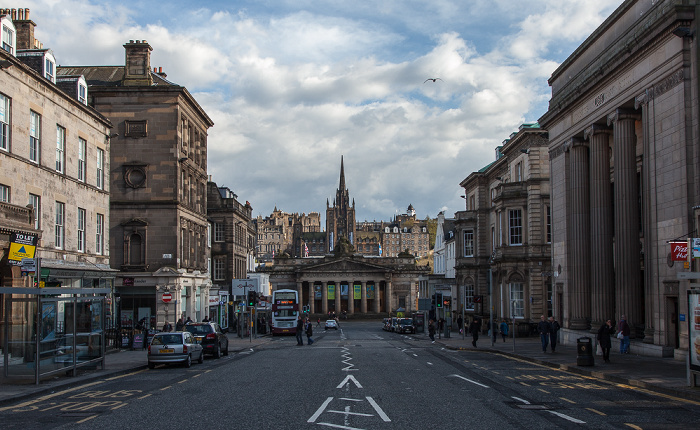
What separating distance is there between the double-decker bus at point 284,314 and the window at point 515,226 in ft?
72.2

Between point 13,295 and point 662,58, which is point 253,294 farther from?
point 662,58

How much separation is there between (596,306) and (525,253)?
17.0 m

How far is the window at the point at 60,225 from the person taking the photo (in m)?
29.1

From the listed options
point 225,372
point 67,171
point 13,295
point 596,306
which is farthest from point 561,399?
point 67,171

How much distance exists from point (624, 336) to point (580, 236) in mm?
8398

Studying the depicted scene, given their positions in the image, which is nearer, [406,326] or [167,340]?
[167,340]

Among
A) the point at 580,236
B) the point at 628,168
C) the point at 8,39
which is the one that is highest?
the point at 8,39

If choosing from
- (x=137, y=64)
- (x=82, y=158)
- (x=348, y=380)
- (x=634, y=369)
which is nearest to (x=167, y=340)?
(x=348, y=380)

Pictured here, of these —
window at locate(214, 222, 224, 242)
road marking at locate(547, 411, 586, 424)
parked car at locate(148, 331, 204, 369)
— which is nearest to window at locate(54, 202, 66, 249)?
parked car at locate(148, 331, 204, 369)

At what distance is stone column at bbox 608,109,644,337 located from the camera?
28.3 m

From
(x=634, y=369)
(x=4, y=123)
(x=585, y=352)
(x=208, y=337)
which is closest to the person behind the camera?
(x=634, y=369)

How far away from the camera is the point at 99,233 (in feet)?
112

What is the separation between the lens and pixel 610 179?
33.5 metres

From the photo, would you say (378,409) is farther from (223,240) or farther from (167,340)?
(223,240)
